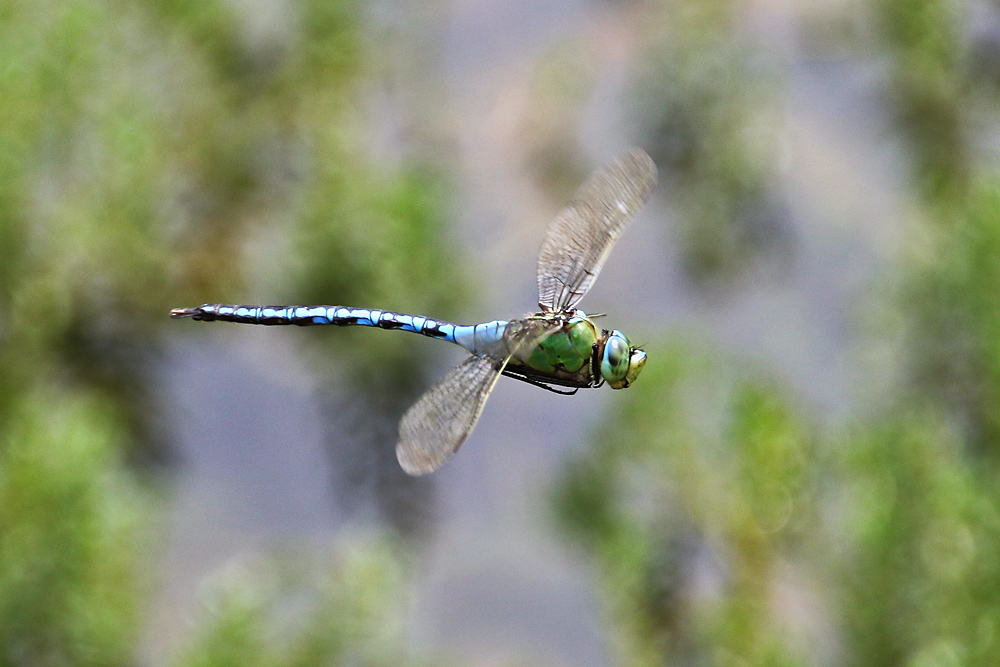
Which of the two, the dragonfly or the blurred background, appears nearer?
the dragonfly

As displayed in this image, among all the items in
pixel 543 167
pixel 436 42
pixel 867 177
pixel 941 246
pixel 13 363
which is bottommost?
pixel 941 246

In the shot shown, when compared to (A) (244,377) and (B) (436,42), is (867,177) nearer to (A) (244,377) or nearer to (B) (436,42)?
(B) (436,42)

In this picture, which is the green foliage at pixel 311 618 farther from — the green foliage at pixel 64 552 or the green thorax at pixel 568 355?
the green thorax at pixel 568 355

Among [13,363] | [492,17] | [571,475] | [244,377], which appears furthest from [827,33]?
[13,363]

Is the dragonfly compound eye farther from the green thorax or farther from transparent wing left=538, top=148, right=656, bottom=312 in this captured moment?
transparent wing left=538, top=148, right=656, bottom=312

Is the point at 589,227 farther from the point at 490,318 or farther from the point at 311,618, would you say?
the point at 490,318

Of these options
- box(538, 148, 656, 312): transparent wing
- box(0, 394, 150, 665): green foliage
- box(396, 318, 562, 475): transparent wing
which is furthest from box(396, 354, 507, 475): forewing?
box(0, 394, 150, 665): green foliage
